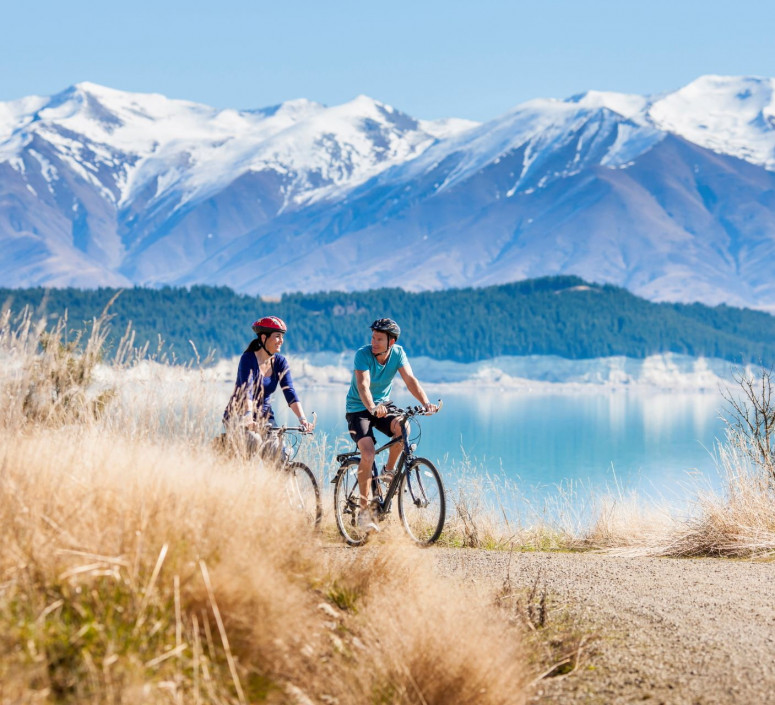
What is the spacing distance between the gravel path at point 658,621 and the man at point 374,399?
0.85 meters

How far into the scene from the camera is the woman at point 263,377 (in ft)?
26.5

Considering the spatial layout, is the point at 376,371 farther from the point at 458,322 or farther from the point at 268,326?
the point at 458,322

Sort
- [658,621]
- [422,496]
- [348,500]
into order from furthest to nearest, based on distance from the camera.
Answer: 1. [348,500]
2. [422,496]
3. [658,621]

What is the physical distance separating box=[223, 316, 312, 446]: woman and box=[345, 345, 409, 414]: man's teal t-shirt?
0.44 m

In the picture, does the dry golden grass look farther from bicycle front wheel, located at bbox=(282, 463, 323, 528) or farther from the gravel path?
bicycle front wheel, located at bbox=(282, 463, 323, 528)

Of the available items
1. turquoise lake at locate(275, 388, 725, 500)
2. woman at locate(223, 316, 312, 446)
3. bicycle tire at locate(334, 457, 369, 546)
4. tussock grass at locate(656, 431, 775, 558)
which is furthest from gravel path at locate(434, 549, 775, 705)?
turquoise lake at locate(275, 388, 725, 500)

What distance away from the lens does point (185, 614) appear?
4.40 meters

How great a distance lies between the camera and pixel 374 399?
8711 millimetres

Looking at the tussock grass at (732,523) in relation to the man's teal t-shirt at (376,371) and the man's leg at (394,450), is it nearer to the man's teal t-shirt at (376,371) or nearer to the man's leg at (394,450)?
the man's leg at (394,450)

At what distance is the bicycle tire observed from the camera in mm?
8555

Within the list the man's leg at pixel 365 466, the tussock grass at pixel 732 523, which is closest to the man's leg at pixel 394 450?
the man's leg at pixel 365 466

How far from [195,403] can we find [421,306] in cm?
15521

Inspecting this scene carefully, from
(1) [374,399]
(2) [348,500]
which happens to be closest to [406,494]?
(2) [348,500]

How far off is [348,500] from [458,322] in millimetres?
146458
